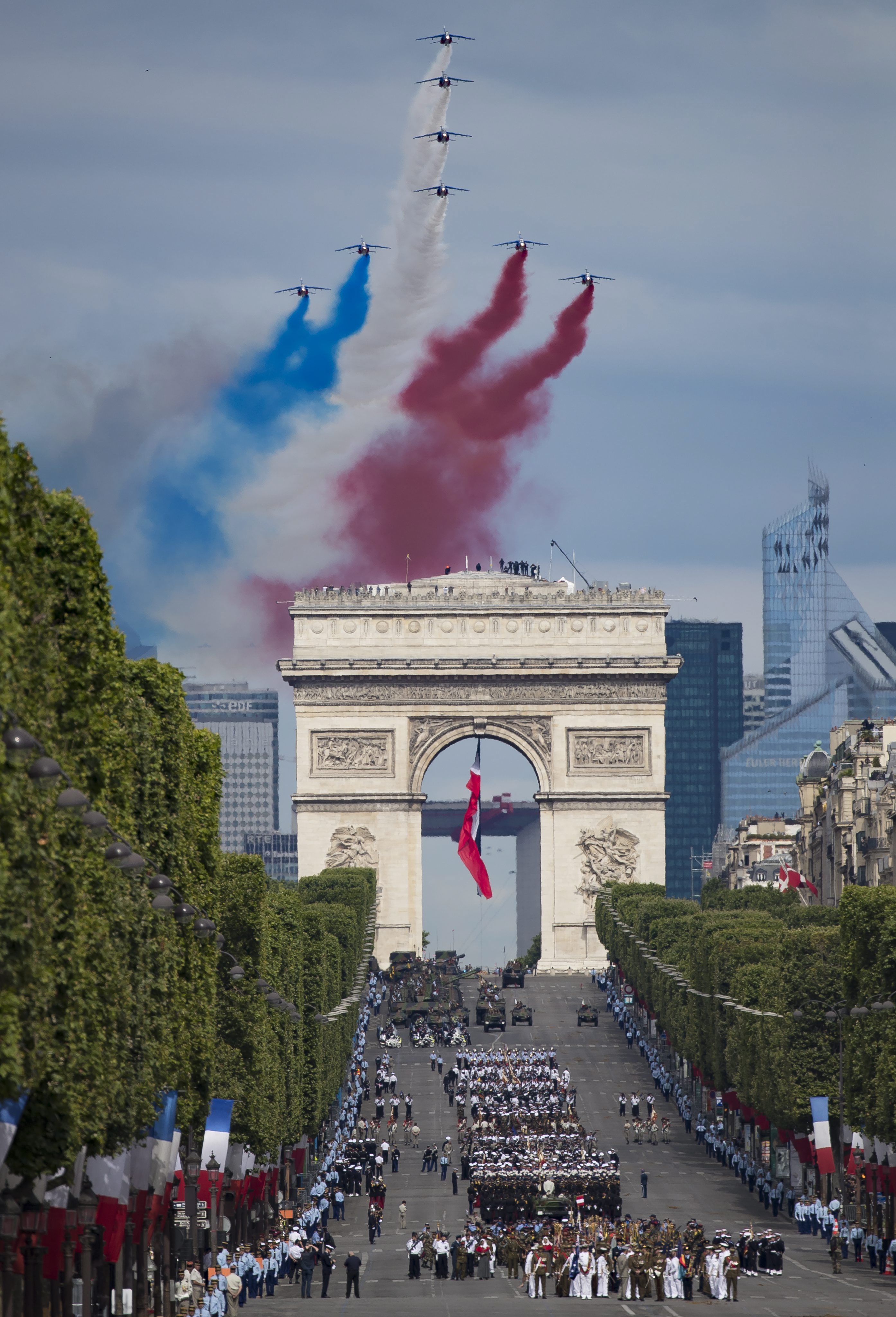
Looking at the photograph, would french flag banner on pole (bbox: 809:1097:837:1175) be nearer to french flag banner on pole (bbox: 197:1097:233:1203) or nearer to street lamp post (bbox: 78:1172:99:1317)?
french flag banner on pole (bbox: 197:1097:233:1203)

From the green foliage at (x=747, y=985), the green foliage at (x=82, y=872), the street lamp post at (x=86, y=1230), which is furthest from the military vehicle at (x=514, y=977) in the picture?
the street lamp post at (x=86, y=1230)

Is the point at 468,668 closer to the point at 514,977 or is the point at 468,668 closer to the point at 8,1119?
the point at 514,977

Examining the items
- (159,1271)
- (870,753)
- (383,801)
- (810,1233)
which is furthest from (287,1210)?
(383,801)

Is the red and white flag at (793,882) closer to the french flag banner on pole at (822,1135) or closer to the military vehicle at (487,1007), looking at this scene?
the military vehicle at (487,1007)

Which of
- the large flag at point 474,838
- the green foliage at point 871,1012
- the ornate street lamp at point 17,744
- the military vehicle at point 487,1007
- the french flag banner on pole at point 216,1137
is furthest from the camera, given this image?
the large flag at point 474,838

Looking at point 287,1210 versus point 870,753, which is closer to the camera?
point 287,1210

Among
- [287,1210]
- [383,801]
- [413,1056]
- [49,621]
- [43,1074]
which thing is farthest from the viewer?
[383,801]

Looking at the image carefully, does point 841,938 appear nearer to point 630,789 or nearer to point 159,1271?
point 159,1271

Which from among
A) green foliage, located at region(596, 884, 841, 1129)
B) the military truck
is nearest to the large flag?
A: green foliage, located at region(596, 884, 841, 1129)
